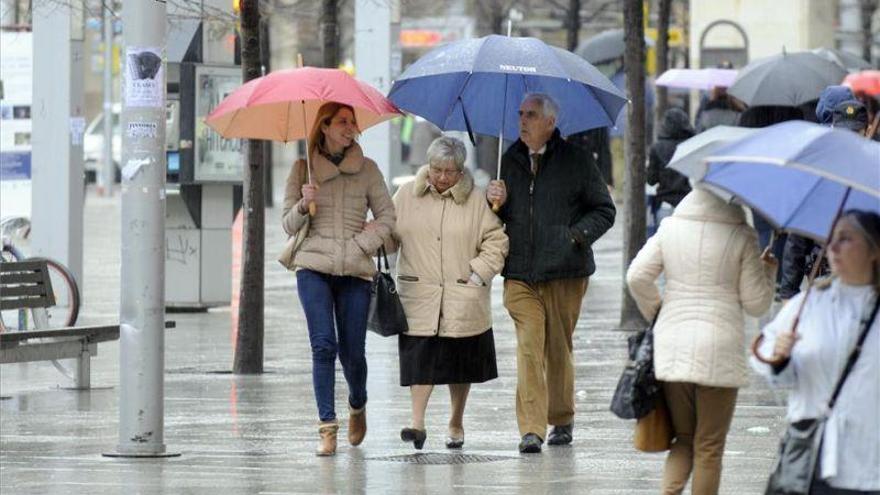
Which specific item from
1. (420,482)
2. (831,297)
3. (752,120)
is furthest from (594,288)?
(831,297)

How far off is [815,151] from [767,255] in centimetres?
151

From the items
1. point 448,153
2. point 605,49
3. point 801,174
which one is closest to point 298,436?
point 448,153

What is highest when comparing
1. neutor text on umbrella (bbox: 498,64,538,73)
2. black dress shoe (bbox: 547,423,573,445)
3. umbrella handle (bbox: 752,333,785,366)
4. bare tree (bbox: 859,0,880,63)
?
bare tree (bbox: 859,0,880,63)

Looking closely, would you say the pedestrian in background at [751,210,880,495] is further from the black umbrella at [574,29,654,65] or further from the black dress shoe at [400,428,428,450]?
the black umbrella at [574,29,654,65]

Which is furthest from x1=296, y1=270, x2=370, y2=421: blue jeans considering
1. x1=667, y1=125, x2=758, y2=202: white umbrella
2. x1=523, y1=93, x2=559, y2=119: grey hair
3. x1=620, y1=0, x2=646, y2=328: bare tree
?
x1=620, y1=0, x2=646, y2=328: bare tree

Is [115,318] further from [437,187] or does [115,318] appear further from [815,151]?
[815,151]

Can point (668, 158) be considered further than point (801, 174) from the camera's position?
Yes

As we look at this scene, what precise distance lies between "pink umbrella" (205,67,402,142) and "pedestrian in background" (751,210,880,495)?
4.51m

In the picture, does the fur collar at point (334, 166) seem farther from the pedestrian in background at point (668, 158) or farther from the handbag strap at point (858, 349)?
the pedestrian in background at point (668, 158)

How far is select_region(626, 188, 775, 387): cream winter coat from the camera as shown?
8117 millimetres

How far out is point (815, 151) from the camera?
6797 millimetres

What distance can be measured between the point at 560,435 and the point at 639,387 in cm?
335

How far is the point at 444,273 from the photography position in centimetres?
1112

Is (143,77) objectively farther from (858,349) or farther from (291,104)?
(858,349)
